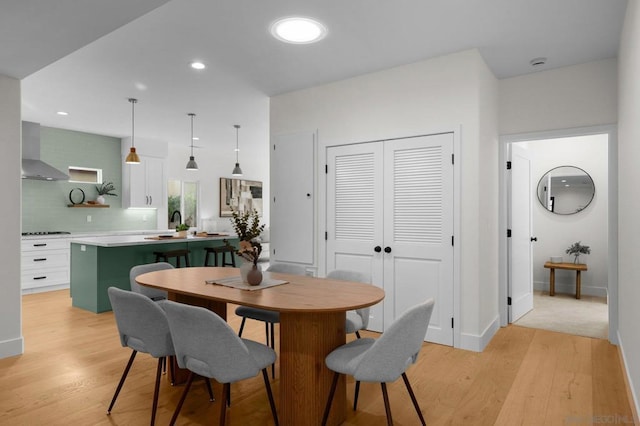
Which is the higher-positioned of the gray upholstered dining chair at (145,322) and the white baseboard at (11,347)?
the gray upholstered dining chair at (145,322)

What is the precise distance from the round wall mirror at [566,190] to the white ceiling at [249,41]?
2686mm

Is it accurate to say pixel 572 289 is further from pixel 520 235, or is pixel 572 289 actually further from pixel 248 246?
pixel 248 246

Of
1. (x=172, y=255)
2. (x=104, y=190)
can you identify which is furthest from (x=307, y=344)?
(x=104, y=190)

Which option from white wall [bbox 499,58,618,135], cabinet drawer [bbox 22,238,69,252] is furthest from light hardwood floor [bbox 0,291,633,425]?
cabinet drawer [bbox 22,238,69,252]

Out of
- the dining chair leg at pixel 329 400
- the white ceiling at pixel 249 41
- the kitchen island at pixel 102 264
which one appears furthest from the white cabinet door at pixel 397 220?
the kitchen island at pixel 102 264

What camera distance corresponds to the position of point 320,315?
87.7 inches

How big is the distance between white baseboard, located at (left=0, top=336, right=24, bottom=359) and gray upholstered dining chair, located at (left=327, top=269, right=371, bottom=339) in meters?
2.83

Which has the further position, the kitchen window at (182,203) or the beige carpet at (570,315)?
the kitchen window at (182,203)

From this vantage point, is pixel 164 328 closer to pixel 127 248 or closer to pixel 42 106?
pixel 127 248

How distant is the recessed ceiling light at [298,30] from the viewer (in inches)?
119

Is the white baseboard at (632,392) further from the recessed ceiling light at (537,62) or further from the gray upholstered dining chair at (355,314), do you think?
the recessed ceiling light at (537,62)

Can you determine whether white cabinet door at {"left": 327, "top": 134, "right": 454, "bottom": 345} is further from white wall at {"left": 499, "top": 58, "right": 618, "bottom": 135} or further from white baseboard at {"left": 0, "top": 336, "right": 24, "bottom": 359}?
white baseboard at {"left": 0, "top": 336, "right": 24, "bottom": 359}

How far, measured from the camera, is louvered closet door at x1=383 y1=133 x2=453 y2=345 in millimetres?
3719

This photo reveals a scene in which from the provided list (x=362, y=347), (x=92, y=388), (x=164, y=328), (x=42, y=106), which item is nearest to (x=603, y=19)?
(x=362, y=347)
